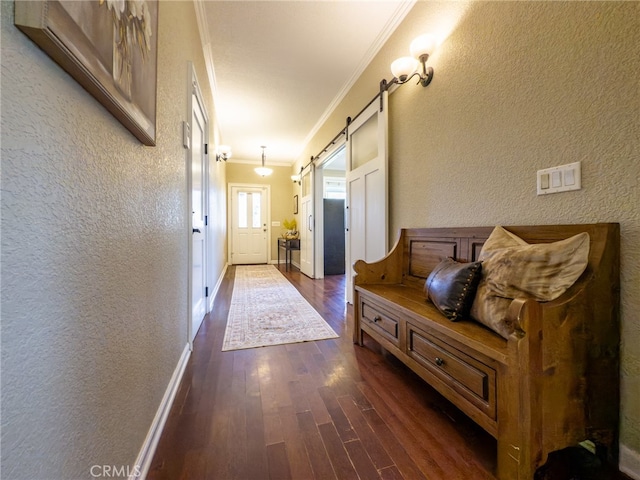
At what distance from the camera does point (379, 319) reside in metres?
1.71

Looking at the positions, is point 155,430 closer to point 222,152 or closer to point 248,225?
point 222,152

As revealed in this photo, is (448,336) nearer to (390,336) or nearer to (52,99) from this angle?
(390,336)

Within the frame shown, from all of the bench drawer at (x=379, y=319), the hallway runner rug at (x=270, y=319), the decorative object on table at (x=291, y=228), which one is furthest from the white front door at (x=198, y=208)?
the decorative object on table at (x=291, y=228)

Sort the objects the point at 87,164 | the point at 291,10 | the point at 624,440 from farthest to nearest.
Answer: the point at 291,10
the point at 624,440
the point at 87,164

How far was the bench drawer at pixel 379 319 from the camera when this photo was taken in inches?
61.4

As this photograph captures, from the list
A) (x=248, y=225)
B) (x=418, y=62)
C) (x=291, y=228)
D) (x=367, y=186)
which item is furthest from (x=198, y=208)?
(x=248, y=225)

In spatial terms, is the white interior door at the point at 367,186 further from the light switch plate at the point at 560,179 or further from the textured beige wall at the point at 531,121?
the light switch plate at the point at 560,179

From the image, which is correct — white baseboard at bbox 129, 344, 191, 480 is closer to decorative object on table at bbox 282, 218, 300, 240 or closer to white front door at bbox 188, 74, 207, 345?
white front door at bbox 188, 74, 207, 345

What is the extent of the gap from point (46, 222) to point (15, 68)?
259mm

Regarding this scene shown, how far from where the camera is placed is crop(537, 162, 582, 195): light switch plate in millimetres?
1088

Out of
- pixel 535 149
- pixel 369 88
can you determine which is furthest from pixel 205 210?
pixel 535 149

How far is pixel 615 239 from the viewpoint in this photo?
96cm

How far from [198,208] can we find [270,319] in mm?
1231

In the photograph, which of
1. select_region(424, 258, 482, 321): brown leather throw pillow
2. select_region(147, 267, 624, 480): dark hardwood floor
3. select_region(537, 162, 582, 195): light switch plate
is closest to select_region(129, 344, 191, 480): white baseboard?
select_region(147, 267, 624, 480): dark hardwood floor
